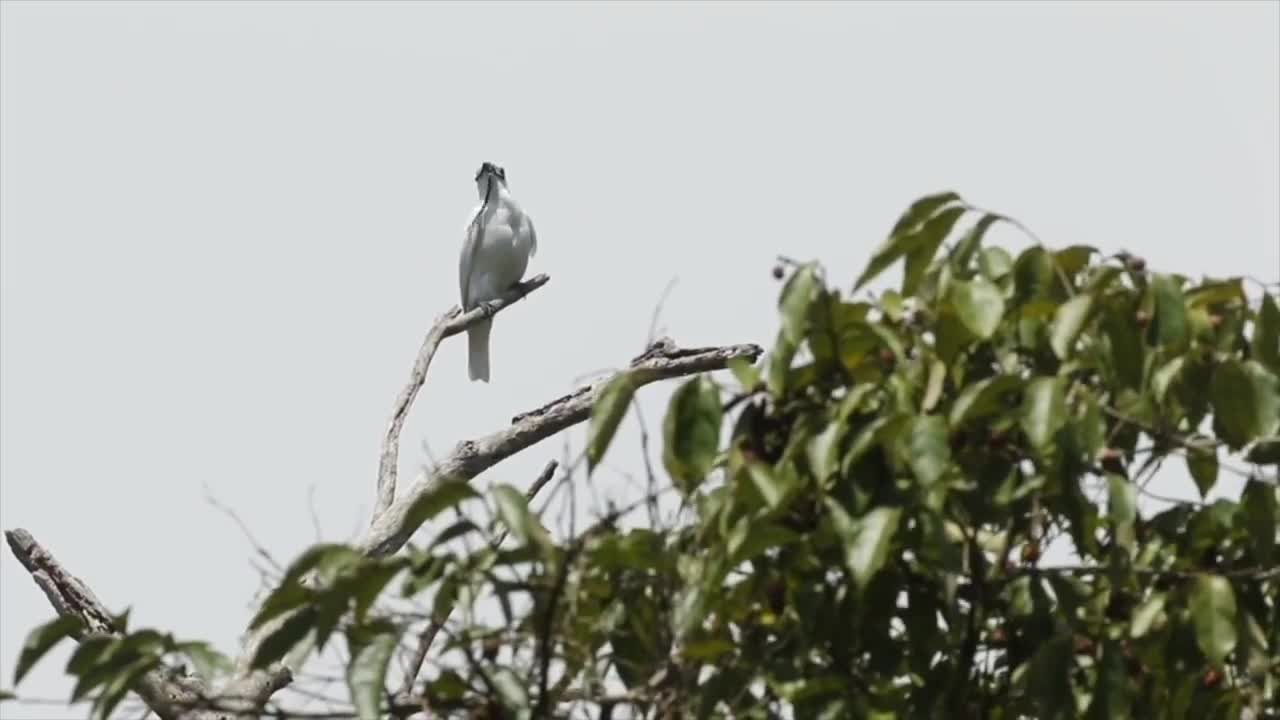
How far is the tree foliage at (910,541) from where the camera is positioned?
2.13 metres

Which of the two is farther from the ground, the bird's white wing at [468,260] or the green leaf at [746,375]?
the bird's white wing at [468,260]

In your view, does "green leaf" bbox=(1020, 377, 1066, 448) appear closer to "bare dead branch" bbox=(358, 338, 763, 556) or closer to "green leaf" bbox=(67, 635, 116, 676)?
"green leaf" bbox=(67, 635, 116, 676)

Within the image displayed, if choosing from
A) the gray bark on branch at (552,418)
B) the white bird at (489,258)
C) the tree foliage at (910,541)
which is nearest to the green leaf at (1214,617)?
the tree foliage at (910,541)

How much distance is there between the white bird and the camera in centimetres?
1146

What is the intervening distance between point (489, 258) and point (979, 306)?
9.48 metres

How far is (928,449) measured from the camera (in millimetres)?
2104

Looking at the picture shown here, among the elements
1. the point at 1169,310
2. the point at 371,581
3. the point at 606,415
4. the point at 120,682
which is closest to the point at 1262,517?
the point at 1169,310

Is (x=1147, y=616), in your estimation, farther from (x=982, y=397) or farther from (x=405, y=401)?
(x=405, y=401)

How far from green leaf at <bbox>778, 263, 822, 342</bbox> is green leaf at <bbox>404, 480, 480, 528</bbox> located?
0.38 meters

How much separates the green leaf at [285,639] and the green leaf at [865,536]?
520 millimetres

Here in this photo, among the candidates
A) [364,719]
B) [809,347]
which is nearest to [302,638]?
[364,719]

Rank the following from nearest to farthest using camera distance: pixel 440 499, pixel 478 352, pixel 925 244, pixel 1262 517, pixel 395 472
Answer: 1. pixel 440 499
2. pixel 1262 517
3. pixel 925 244
4. pixel 395 472
5. pixel 478 352

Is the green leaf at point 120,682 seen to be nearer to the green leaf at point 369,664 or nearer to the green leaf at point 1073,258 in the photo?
the green leaf at point 369,664

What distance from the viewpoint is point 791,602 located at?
7.64 feet
